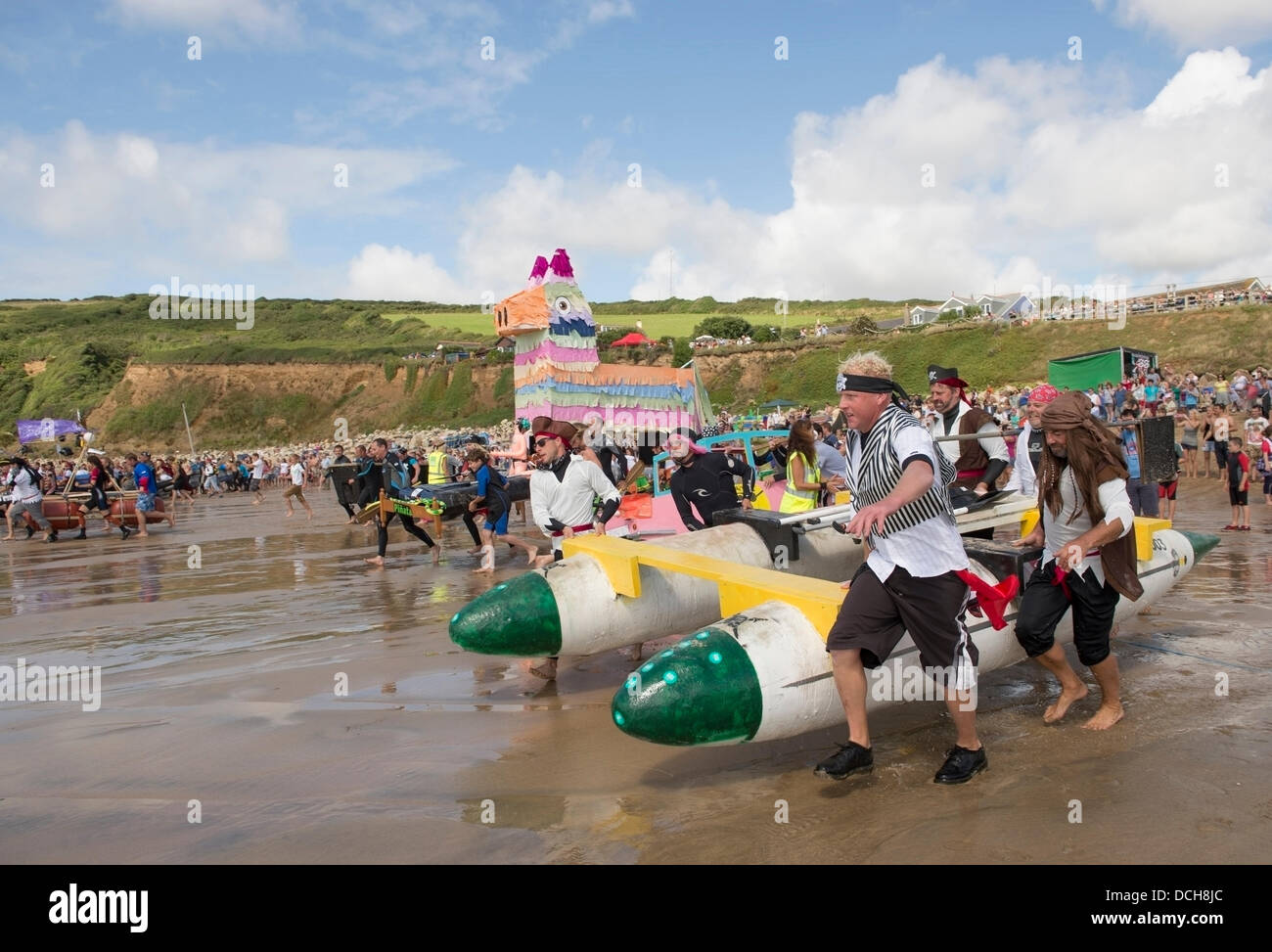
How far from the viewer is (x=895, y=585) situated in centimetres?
418

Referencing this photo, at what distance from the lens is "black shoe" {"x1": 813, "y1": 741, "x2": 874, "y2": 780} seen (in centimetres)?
423

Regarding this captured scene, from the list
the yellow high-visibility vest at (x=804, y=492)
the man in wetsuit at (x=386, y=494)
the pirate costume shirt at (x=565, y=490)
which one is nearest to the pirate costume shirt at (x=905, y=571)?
the pirate costume shirt at (x=565, y=490)

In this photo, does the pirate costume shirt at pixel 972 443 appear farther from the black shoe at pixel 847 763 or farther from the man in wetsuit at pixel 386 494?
the man in wetsuit at pixel 386 494

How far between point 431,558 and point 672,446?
6.50 meters

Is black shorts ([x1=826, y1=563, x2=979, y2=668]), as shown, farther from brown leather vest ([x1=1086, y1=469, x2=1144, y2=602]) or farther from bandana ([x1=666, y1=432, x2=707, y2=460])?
bandana ([x1=666, y1=432, x2=707, y2=460])

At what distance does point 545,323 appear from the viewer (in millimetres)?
19484

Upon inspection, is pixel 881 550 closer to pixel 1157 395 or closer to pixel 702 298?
pixel 1157 395

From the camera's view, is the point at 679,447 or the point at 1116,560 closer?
the point at 1116,560

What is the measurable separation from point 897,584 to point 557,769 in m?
1.92

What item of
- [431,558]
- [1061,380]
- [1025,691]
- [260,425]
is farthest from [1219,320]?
[260,425]

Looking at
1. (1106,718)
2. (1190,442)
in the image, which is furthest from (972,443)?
(1190,442)

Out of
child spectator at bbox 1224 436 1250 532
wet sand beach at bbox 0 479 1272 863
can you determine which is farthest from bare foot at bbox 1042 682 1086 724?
child spectator at bbox 1224 436 1250 532

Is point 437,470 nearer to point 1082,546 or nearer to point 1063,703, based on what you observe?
point 1063,703

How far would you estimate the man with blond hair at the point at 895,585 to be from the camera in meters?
4.13
